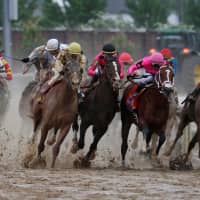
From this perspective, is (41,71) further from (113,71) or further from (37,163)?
(37,163)

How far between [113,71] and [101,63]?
719 mm

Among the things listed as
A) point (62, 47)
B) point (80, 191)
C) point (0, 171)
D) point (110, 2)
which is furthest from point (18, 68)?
point (110, 2)

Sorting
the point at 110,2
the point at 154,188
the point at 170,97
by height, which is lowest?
the point at 154,188

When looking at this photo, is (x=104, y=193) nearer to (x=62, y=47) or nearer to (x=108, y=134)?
(x=62, y=47)

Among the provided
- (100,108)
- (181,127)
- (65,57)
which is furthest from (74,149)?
(181,127)

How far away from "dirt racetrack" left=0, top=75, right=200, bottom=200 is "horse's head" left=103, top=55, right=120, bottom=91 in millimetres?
1438

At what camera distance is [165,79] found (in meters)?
16.3

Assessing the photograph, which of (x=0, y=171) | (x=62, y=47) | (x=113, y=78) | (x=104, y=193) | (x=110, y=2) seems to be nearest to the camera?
(x=104, y=193)

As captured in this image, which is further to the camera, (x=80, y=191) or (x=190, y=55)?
(x=190, y=55)

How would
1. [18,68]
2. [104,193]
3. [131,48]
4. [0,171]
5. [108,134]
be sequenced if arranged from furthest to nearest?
[131,48] < [18,68] < [108,134] < [0,171] < [104,193]

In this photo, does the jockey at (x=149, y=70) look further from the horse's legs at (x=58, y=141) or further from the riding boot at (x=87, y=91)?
the horse's legs at (x=58, y=141)

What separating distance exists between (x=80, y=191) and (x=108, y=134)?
30.2 ft

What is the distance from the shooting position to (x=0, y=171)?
49.1 feet

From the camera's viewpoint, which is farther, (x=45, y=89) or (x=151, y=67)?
(x=151, y=67)
